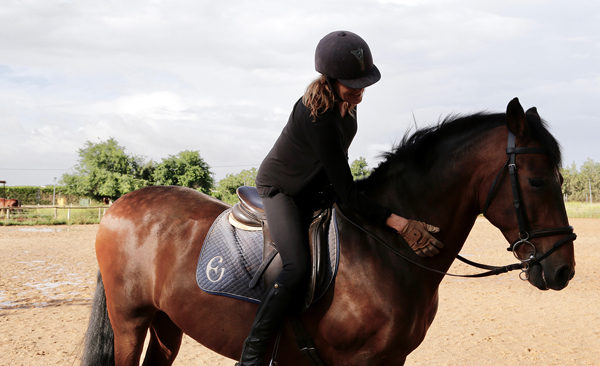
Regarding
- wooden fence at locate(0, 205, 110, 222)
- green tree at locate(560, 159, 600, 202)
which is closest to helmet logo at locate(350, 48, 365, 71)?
wooden fence at locate(0, 205, 110, 222)

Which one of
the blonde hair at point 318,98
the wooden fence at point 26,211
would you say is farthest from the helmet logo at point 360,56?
the wooden fence at point 26,211

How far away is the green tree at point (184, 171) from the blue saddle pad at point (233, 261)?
39967 mm

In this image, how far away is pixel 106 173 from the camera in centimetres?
4112

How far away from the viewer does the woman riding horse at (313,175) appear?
2.13 metres

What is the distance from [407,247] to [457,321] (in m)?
5.11

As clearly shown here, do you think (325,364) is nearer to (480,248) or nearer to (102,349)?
(102,349)

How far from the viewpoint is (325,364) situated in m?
2.32

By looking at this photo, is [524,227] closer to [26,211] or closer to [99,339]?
[99,339]

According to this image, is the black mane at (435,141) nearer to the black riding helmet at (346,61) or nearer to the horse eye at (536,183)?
the horse eye at (536,183)

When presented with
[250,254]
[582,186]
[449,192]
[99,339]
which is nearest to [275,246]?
[250,254]

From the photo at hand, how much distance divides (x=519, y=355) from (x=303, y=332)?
4.17m

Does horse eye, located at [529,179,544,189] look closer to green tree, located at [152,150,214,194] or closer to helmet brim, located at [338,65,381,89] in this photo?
helmet brim, located at [338,65,381,89]

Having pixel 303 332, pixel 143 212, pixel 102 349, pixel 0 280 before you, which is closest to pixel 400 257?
pixel 303 332

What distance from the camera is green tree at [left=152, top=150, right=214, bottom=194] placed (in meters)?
41.9
